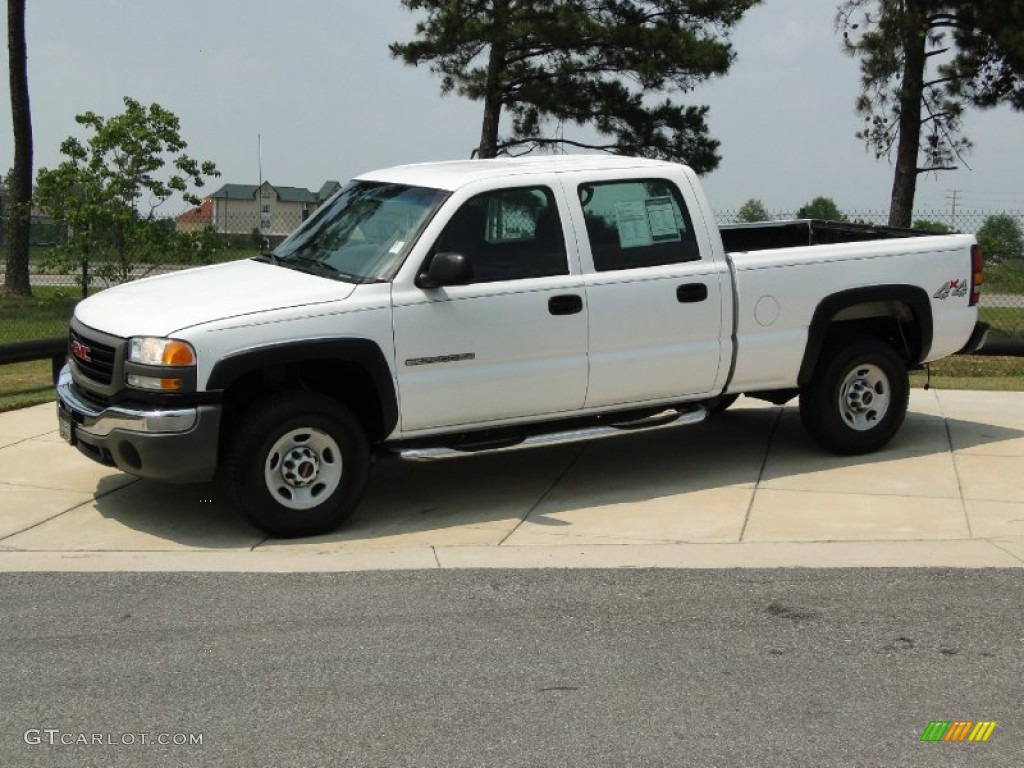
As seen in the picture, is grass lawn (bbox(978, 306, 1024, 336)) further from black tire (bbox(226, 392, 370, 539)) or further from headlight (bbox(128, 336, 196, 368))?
headlight (bbox(128, 336, 196, 368))

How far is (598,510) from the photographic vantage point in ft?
26.5

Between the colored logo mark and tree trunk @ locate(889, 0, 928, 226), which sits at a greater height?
tree trunk @ locate(889, 0, 928, 226)

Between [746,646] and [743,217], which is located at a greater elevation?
[743,217]

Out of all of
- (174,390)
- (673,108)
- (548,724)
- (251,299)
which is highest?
(673,108)

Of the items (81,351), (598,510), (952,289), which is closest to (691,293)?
(598,510)

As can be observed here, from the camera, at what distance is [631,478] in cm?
884

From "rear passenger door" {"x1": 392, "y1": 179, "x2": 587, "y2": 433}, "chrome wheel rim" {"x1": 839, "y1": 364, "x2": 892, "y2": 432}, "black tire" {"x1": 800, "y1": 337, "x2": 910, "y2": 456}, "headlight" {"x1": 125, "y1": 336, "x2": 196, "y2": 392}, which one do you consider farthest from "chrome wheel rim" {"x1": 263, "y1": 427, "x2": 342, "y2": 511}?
"chrome wheel rim" {"x1": 839, "y1": 364, "x2": 892, "y2": 432}

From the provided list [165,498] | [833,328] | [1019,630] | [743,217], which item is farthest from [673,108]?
[1019,630]

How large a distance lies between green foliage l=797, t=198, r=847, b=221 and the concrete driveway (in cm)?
640

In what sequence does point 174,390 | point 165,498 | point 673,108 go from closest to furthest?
point 174,390, point 165,498, point 673,108

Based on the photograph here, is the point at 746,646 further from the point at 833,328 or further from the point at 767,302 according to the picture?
the point at 833,328

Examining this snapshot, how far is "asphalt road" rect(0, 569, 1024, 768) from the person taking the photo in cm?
468

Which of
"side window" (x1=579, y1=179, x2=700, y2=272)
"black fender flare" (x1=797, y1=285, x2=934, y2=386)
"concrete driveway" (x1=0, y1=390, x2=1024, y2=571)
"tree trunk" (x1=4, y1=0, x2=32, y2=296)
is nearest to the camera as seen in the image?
"concrete driveway" (x1=0, y1=390, x2=1024, y2=571)

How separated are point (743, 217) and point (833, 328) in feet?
21.8
